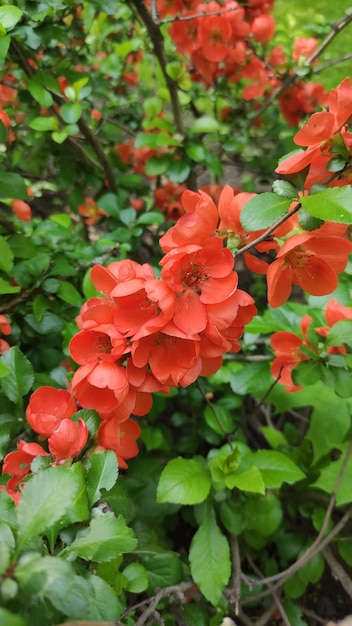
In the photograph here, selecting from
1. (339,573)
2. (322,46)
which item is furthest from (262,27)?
(339,573)

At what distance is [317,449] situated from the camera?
1.17 meters

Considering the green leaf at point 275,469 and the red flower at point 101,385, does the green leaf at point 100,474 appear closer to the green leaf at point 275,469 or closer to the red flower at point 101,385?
the red flower at point 101,385

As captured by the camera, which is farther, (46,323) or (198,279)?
(46,323)

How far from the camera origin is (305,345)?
966 mm

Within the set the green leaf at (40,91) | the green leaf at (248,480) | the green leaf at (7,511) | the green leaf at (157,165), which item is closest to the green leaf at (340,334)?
the green leaf at (248,480)

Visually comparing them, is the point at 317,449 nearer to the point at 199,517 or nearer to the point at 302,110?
the point at 199,517

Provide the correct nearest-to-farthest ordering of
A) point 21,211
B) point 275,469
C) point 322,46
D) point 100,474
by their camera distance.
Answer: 1. point 100,474
2. point 275,469
3. point 21,211
4. point 322,46

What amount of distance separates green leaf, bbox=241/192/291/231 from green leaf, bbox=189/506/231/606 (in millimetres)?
622

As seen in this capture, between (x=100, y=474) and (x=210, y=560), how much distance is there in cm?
39

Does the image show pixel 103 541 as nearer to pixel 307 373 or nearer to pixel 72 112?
pixel 307 373

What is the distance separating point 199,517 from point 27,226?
2.71ft

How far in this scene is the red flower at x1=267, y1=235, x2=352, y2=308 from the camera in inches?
27.4

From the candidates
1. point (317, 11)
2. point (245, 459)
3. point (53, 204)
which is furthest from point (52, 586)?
point (317, 11)

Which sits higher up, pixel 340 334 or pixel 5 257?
pixel 5 257
